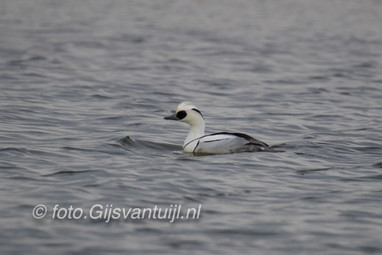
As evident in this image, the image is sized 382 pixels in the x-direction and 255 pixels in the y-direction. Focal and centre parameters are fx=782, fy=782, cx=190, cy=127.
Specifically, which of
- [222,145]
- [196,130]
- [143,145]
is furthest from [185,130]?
[222,145]

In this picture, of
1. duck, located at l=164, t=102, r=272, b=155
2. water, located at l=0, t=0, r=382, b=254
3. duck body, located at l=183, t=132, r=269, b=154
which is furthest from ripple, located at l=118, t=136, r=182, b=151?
duck body, located at l=183, t=132, r=269, b=154

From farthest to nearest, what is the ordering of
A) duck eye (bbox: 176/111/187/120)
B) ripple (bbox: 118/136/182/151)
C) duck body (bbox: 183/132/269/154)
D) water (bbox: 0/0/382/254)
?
duck eye (bbox: 176/111/187/120) → ripple (bbox: 118/136/182/151) → duck body (bbox: 183/132/269/154) → water (bbox: 0/0/382/254)

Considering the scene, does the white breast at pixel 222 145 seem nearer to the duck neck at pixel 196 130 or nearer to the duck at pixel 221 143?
the duck at pixel 221 143

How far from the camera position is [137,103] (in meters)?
17.6

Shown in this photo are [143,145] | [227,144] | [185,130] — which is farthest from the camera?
[185,130]

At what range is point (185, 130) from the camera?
1522 cm

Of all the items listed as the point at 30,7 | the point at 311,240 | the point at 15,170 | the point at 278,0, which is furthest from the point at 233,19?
the point at 311,240

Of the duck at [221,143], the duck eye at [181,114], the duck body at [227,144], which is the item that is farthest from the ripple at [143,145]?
the duck body at [227,144]

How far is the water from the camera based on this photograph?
8.74 metres

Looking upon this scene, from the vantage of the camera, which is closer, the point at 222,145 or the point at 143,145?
the point at 222,145

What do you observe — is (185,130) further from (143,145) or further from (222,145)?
(222,145)

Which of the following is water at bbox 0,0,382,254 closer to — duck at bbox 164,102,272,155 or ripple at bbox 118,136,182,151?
ripple at bbox 118,136,182,151

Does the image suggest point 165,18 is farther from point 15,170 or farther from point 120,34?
point 15,170

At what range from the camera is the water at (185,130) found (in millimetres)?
8742
